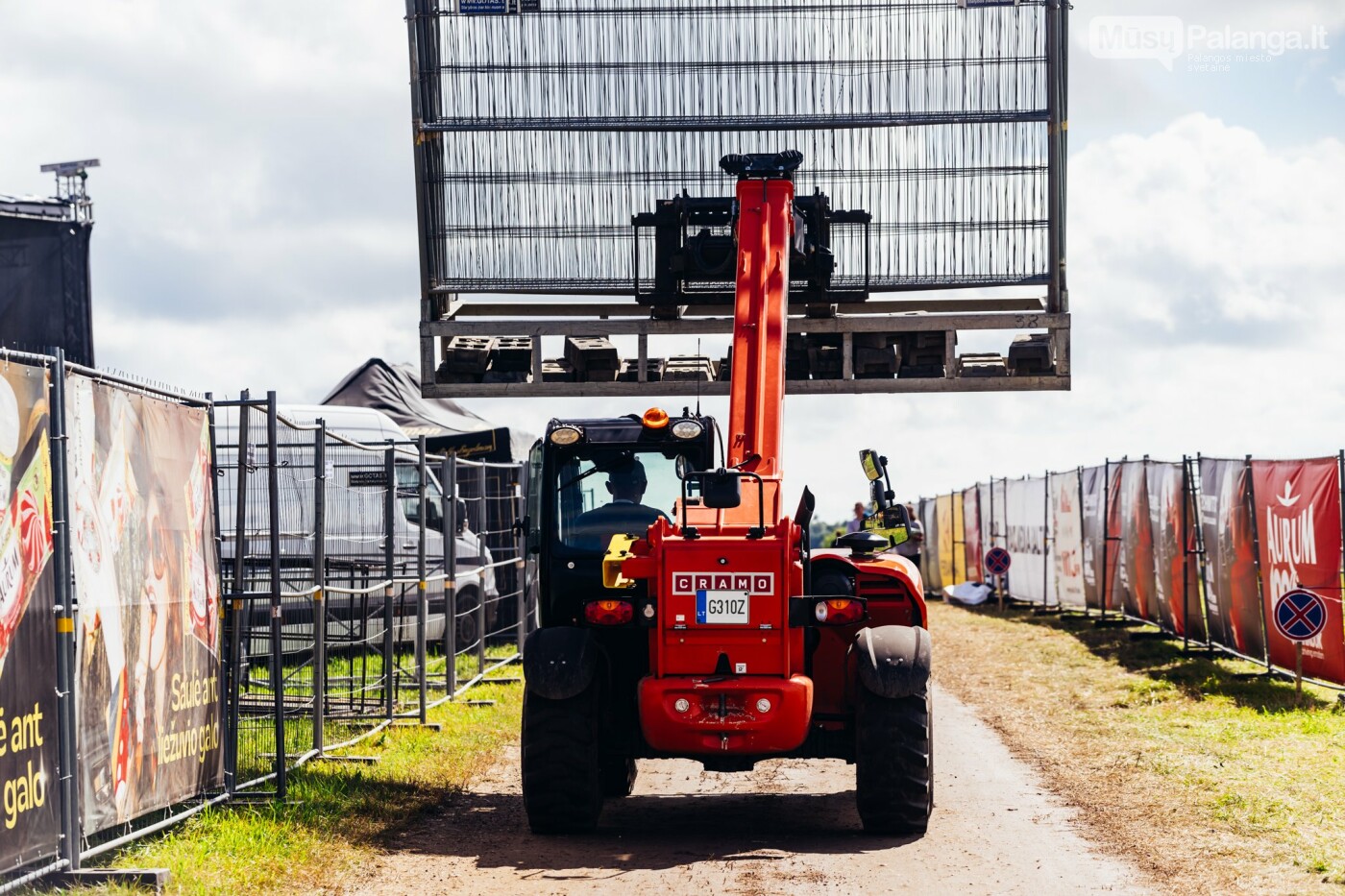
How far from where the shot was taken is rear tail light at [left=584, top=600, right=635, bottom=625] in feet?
31.6

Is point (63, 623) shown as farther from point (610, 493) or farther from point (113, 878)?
point (610, 493)

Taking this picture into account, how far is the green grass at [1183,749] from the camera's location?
28.3 feet

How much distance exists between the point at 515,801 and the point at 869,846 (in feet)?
9.27

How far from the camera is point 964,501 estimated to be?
3916cm

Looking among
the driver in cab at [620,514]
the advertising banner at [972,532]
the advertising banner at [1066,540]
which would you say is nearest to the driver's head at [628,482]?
the driver in cab at [620,514]

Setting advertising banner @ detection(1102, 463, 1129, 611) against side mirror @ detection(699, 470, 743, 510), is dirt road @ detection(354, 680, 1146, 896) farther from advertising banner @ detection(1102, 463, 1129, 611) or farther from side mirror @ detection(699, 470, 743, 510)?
advertising banner @ detection(1102, 463, 1129, 611)

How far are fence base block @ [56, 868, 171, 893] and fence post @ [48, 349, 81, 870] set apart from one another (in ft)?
0.24

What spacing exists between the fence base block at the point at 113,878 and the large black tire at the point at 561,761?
238 cm

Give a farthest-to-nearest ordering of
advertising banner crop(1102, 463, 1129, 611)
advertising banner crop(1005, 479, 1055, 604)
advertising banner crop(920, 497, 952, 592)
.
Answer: advertising banner crop(920, 497, 952, 592) → advertising banner crop(1005, 479, 1055, 604) → advertising banner crop(1102, 463, 1129, 611)

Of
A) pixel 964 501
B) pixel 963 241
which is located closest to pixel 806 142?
pixel 963 241

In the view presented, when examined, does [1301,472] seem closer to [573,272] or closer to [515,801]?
[573,272]

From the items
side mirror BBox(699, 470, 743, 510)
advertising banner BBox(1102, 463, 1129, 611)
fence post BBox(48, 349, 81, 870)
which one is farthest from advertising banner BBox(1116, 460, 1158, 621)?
fence post BBox(48, 349, 81, 870)

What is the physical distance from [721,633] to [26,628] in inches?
150

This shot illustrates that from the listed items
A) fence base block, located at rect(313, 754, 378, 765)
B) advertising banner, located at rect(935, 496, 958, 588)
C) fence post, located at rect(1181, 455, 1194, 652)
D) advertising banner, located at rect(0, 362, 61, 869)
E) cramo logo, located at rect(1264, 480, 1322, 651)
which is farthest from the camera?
advertising banner, located at rect(935, 496, 958, 588)
